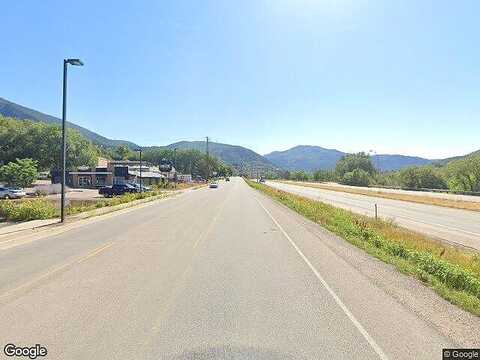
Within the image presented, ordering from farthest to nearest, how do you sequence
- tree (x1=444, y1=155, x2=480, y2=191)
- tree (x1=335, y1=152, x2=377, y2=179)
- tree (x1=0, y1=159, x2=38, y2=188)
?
tree (x1=335, y1=152, x2=377, y2=179), tree (x1=444, y1=155, x2=480, y2=191), tree (x1=0, y1=159, x2=38, y2=188)

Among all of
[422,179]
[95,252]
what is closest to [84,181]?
[95,252]

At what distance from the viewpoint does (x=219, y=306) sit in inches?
290

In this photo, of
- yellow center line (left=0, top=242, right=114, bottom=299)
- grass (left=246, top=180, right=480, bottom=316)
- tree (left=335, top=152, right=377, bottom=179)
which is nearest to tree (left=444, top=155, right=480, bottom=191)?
tree (left=335, top=152, right=377, bottom=179)

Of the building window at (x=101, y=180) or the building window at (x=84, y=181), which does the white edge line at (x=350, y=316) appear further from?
the building window at (x=84, y=181)

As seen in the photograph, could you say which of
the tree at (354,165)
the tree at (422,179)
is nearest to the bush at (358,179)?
the tree at (354,165)

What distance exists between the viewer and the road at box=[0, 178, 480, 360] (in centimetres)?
555

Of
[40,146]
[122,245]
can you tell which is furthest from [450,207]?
[40,146]

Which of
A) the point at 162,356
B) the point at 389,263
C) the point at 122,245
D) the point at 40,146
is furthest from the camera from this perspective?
the point at 40,146

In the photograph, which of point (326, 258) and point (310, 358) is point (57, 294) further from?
point (326, 258)

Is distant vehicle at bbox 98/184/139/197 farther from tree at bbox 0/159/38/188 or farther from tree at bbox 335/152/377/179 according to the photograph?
tree at bbox 335/152/377/179

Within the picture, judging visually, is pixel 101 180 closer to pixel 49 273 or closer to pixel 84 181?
pixel 84 181

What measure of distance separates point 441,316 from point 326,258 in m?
5.70

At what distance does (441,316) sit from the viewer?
711cm

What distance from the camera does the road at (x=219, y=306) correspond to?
555 cm
